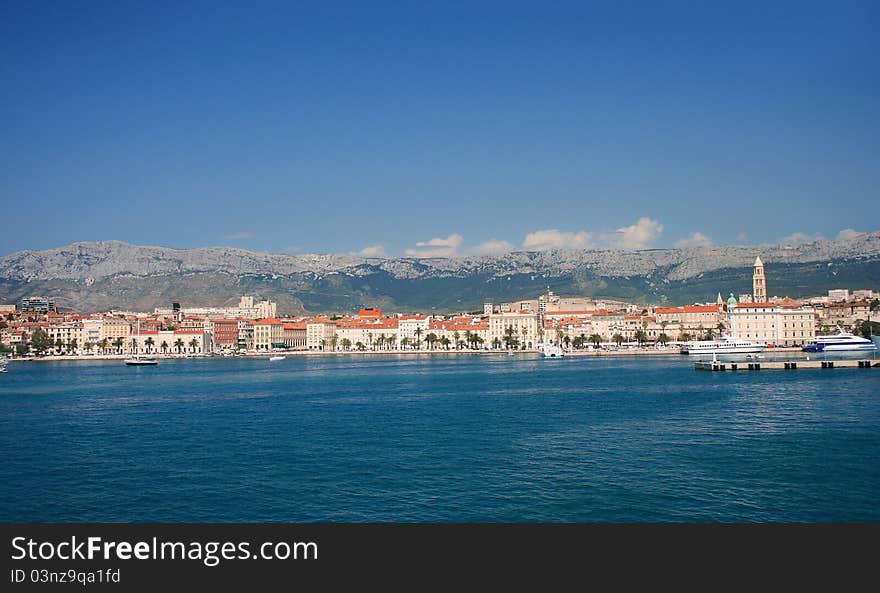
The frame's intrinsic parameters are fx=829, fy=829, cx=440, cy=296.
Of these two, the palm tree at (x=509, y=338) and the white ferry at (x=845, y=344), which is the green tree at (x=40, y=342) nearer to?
the palm tree at (x=509, y=338)

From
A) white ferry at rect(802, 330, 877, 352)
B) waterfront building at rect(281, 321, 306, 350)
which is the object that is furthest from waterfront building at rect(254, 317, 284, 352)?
white ferry at rect(802, 330, 877, 352)

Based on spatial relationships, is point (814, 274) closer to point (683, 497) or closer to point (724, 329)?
point (724, 329)

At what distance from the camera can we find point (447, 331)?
106m

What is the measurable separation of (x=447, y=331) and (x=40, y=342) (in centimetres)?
4777

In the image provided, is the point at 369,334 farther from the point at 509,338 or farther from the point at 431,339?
the point at 509,338

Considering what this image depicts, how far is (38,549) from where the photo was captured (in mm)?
9242

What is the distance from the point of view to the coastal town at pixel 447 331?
90312 mm

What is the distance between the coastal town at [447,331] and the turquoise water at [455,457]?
58.1 metres

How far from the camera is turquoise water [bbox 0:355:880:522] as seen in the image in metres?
13.1

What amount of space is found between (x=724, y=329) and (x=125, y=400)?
7531 centimetres

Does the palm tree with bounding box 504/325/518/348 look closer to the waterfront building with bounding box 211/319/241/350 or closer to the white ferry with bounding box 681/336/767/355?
the white ferry with bounding box 681/336/767/355

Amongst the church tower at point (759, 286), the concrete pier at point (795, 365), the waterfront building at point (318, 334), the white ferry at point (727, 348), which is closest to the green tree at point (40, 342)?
the waterfront building at point (318, 334)

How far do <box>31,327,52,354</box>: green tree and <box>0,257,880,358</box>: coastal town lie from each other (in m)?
0.11

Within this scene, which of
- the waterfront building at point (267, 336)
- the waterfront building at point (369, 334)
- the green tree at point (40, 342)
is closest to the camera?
the green tree at point (40, 342)
